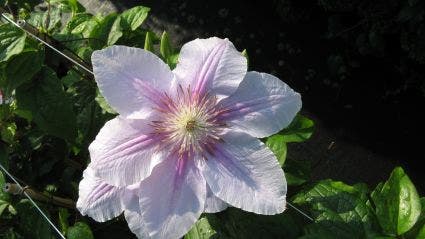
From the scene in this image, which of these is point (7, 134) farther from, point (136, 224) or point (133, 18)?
point (136, 224)

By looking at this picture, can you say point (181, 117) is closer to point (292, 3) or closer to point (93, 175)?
point (93, 175)

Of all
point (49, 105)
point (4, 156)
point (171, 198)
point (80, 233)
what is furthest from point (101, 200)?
point (4, 156)

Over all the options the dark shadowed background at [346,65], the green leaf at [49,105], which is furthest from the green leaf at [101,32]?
the dark shadowed background at [346,65]

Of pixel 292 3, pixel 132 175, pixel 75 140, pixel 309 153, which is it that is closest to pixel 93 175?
pixel 132 175

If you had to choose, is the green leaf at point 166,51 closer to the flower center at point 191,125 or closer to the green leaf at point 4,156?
the flower center at point 191,125

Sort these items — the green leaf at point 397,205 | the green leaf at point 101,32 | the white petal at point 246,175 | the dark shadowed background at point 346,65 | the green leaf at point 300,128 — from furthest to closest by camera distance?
the dark shadowed background at point 346,65 → the green leaf at point 101,32 → the green leaf at point 300,128 → the green leaf at point 397,205 → the white petal at point 246,175

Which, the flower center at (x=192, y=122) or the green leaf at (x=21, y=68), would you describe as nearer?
the flower center at (x=192, y=122)
